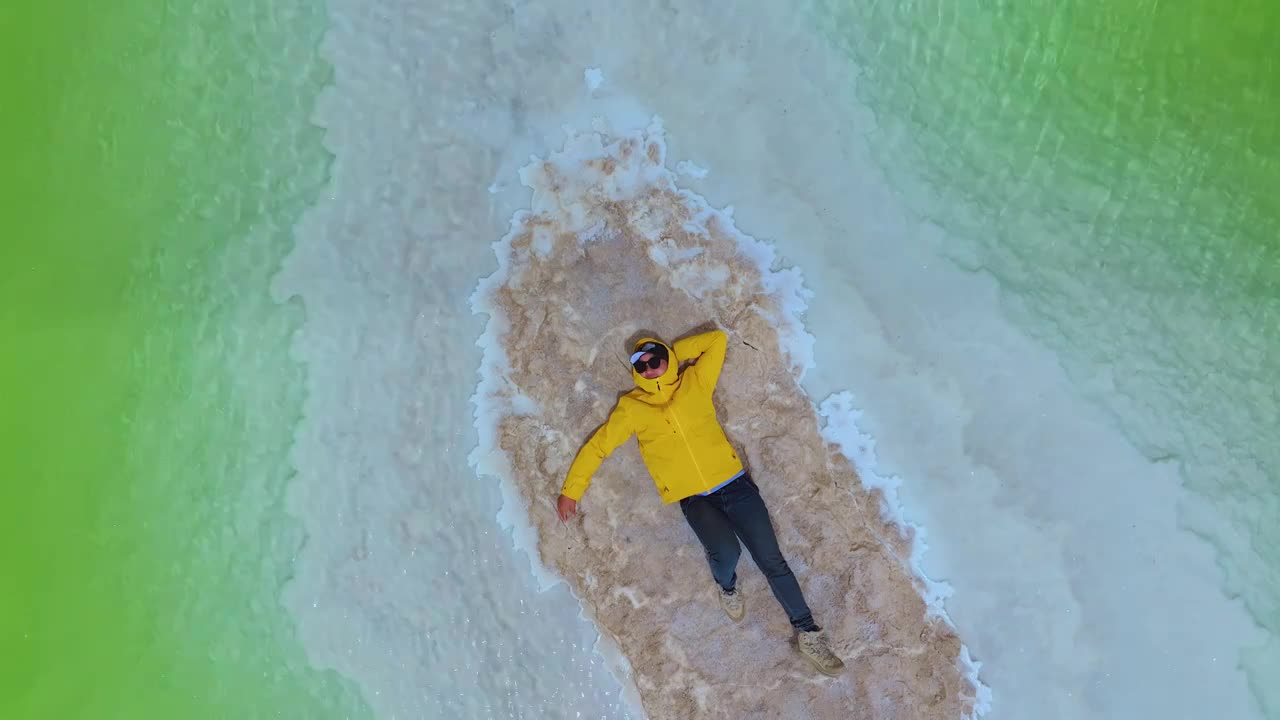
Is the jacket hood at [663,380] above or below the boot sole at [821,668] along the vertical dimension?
above

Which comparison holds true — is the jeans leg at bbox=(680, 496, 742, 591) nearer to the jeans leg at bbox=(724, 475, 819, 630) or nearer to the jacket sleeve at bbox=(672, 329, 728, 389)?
the jeans leg at bbox=(724, 475, 819, 630)

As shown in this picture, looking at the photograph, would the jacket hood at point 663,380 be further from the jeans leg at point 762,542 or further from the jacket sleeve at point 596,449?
the jeans leg at point 762,542

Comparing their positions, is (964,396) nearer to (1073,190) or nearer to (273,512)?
(1073,190)

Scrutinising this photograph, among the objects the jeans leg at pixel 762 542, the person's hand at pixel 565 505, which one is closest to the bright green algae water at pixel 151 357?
the person's hand at pixel 565 505

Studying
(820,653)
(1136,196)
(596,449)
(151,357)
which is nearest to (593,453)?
(596,449)

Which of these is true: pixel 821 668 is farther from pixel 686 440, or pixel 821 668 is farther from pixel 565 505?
pixel 565 505

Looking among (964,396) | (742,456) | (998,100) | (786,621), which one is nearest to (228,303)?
(742,456)

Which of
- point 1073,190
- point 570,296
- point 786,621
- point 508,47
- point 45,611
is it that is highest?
point 508,47
